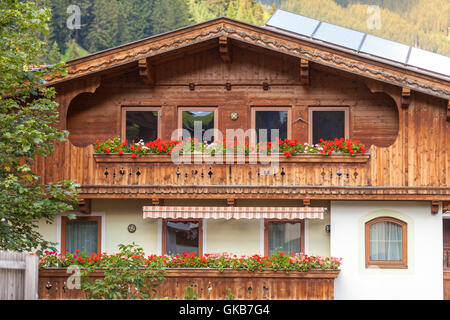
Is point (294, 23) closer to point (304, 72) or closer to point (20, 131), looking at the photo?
point (304, 72)

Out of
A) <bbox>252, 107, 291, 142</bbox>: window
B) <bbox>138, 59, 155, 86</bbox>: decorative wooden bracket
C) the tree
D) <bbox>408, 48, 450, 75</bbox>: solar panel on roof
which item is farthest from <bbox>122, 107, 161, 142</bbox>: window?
<bbox>408, 48, 450, 75</bbox>: solar panel on roof

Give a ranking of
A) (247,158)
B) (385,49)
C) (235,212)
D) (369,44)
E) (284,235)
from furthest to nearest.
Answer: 1. (369,44)
2. (385,49)
3. (284,235)
4. (235,212)
5. (247,158)

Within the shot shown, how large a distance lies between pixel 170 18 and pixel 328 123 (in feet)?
167

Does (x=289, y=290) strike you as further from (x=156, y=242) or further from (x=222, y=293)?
(x=156, y=242)

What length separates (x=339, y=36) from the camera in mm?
20641

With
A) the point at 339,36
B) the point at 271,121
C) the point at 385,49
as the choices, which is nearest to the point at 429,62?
the point at 385,49

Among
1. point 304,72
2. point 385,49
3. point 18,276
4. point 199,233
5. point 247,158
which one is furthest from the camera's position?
point 385,49

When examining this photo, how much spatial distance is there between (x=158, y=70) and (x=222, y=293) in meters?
6.20

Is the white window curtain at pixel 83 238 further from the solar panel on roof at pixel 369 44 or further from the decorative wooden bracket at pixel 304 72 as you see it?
the solar panel on roof at pixel 369 44

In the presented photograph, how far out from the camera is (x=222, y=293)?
16.9 meters

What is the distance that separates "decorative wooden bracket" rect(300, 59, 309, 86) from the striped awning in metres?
3.33

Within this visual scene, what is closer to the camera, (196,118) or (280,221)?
(280,221)

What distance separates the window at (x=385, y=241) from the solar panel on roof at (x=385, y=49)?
4.76 metres

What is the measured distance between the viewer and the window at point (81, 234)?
1856cm
